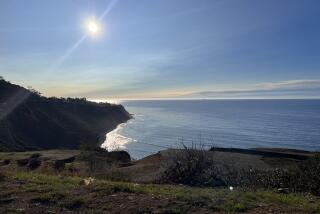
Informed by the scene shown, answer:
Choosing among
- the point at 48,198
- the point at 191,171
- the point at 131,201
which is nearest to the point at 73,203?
the point at 48,198

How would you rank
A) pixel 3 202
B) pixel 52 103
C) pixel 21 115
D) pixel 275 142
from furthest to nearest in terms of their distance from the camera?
pixel 52 103
pixel 21 115
pixel 275 142
pixel 3 202

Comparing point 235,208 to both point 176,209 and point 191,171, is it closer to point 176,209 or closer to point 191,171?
point 176,209

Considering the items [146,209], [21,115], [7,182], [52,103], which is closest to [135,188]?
[146,209]

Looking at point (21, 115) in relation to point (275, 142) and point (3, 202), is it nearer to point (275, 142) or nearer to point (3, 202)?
point (275, 142)

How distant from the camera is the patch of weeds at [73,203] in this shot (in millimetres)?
7492

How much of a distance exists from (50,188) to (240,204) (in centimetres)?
442

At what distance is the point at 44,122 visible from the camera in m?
90.3

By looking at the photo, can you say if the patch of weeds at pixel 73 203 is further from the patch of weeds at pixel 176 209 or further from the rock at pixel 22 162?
the rock at pixel 22 162

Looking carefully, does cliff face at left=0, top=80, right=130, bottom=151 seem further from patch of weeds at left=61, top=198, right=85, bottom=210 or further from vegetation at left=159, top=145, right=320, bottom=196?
patch of weeds at left=61, top=198, right=85, bottom=210

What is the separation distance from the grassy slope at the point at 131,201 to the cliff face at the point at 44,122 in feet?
190

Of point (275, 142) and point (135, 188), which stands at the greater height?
point (135, 188)

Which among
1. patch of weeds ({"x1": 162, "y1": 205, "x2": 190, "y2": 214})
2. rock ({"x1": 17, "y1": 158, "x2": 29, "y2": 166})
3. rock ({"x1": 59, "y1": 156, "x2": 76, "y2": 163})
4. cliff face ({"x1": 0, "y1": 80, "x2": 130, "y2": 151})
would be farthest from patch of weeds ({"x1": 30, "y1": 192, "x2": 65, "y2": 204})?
cliff face ({"x1": 0, "y1": 80, "x2": 130, "y2": 151})

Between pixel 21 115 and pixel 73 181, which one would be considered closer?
pixel 73 181

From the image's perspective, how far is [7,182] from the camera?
10.1 m
